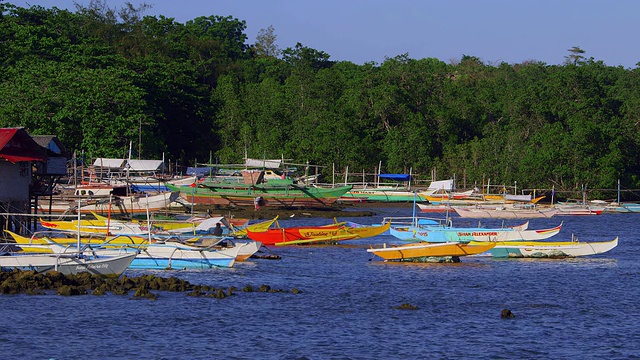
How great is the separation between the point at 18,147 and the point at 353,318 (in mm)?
22394

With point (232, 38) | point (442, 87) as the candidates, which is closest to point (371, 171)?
point (442, 87)

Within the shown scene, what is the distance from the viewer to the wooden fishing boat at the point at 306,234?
48.8m

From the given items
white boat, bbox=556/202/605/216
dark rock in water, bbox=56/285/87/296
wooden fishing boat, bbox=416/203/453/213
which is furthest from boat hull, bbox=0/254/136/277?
white boat, bbox=556/202/605/216

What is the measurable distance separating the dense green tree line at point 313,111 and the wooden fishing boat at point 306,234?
129ft

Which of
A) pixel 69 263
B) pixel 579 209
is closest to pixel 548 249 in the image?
pixel 69 263

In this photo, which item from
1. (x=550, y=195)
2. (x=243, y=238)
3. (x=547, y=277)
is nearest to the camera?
(x=547, y=277)

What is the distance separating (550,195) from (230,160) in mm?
33443

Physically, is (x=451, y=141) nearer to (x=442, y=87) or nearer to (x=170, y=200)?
(x=442, y=87)

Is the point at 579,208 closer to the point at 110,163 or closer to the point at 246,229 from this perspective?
the point at 110,163

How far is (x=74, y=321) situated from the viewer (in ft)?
91.7

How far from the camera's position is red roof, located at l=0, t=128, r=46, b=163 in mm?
43500

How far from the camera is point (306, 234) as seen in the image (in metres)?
49.2

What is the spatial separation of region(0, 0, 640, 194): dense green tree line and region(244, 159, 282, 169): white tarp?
430 cm

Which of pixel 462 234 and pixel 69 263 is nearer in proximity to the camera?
pixel 69 263
